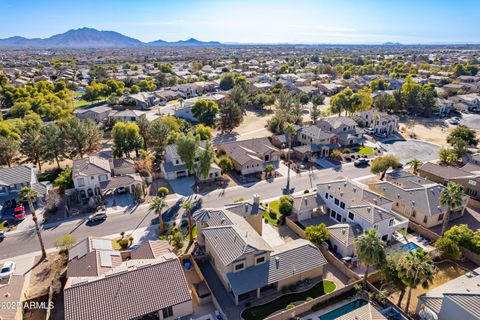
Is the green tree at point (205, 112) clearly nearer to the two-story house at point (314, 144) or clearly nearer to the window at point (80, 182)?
the two-story house at point (314, 144)

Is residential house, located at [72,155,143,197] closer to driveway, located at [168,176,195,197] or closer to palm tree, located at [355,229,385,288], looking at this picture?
driveway, located at [168,176,195,197]

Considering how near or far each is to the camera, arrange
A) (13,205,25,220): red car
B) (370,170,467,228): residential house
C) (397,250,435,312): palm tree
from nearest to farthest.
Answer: (397,250,435,312): palm tree
(370,170,467,228): residential house
(13,205,25,220): red car

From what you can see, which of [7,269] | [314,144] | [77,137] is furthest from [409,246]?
[77,137]

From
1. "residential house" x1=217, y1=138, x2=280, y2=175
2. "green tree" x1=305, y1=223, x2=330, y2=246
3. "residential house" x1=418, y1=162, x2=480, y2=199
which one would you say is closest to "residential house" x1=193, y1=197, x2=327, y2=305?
"green tree" x1=305, y1=223, x2=330, y2=246

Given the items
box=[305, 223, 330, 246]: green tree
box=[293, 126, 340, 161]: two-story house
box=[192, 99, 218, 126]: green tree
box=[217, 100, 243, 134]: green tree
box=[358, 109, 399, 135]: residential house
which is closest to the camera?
box=[305, 223, 330, 246]: green tree

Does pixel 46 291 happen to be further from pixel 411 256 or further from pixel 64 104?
pixel 64 104

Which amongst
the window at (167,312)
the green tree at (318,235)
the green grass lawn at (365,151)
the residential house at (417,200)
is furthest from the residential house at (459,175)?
the window at (167,312)

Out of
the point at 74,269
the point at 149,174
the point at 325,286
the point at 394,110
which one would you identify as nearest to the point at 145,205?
the point at 149,174

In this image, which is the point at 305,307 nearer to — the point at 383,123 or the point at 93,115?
the point at 383,123
